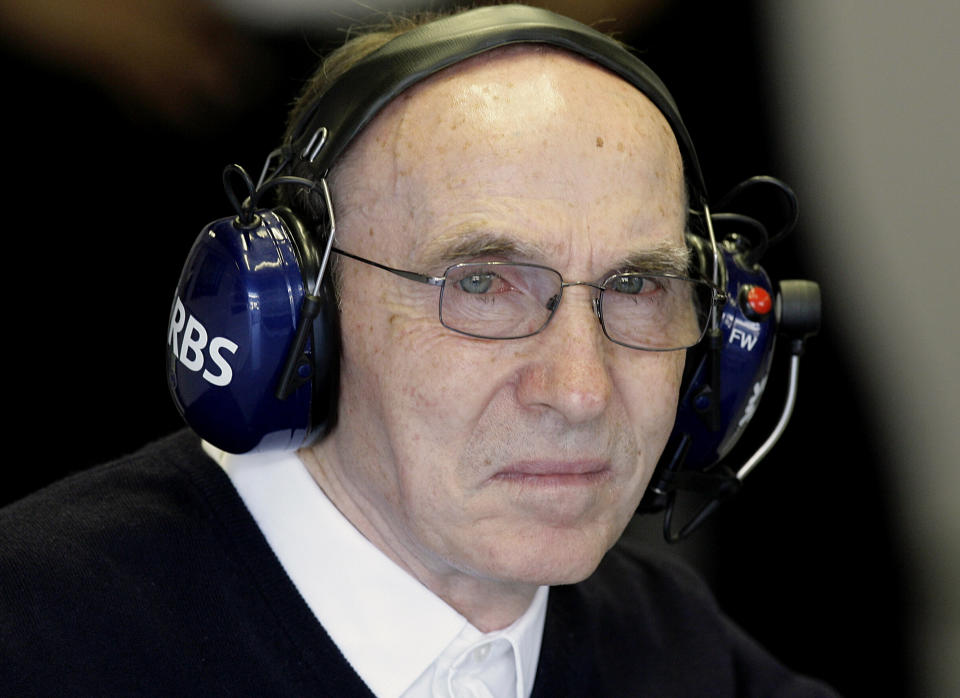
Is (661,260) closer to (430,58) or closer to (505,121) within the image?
(505,121)

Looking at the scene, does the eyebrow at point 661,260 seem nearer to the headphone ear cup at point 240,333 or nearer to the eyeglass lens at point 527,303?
the eyeglass lens at point 527,303

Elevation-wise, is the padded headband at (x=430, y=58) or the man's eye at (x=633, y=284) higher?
the padded headband at (x=430, y=58)

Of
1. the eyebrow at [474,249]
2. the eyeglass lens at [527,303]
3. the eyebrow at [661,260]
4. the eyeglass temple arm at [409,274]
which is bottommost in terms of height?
the eyeglass lens at [527,303]

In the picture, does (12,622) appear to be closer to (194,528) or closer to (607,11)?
(194,528)

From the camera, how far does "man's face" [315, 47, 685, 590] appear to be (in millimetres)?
1396

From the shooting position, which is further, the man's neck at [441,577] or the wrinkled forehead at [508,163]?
the man's neck at [441,577]

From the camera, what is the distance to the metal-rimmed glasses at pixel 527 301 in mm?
1418

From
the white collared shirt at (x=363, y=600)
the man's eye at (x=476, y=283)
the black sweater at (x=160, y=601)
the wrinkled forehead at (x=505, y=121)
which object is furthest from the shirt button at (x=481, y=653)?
the wrinkled forehead at (x=505, y=121)

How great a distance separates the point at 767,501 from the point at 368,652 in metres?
1.62

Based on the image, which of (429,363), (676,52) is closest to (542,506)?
(429,363)

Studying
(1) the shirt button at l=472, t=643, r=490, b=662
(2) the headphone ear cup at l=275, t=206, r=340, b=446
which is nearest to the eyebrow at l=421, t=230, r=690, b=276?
(2) the headphone ear cup at l=275, t=206, r=340, b=446

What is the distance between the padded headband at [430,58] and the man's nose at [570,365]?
12.4 inches

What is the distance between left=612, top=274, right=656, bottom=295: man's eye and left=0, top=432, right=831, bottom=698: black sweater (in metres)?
0.52

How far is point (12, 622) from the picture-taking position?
1.35 metres
